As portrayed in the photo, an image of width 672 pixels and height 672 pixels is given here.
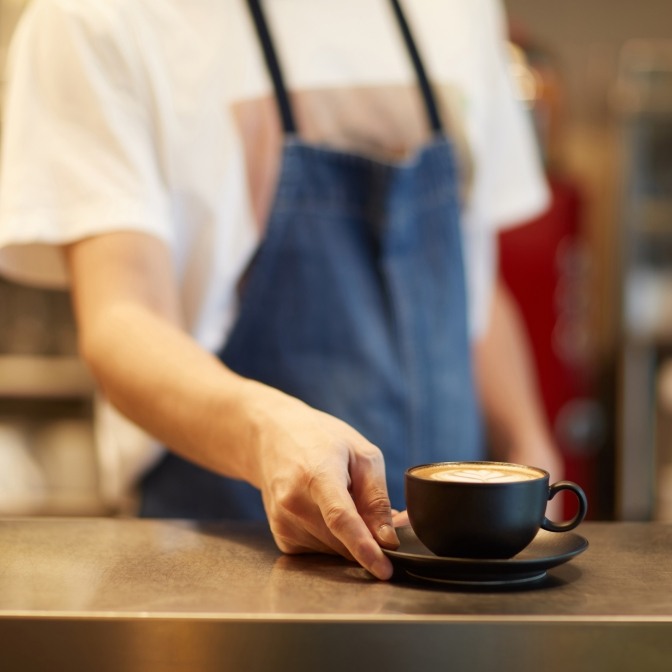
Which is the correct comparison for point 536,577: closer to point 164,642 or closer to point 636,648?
point 636,648

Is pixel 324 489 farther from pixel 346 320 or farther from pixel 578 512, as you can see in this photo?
pixel 346 320

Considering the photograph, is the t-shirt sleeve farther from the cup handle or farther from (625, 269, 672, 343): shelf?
(625, 269, 672, 343): shelf

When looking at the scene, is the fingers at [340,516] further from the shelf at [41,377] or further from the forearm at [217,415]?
the shelf at [41,377]

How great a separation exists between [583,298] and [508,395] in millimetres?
1969

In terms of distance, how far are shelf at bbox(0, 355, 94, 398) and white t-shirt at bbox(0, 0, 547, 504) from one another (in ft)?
5.37

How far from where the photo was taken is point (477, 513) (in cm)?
70

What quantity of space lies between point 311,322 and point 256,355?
3.0 inches

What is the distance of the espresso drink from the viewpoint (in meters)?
0.74

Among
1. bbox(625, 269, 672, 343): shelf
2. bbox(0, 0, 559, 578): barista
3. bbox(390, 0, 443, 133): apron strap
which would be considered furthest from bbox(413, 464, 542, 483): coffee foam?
bbox(625, 269, 672, 343): shelf

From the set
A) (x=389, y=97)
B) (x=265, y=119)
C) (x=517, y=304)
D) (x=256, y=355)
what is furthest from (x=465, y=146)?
(x=517, y=304)

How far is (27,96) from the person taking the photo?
120cm

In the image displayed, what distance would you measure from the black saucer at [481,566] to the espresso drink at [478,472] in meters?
0.05

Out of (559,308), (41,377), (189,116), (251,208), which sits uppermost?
(189,116)

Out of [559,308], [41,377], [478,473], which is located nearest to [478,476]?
[478,473]
